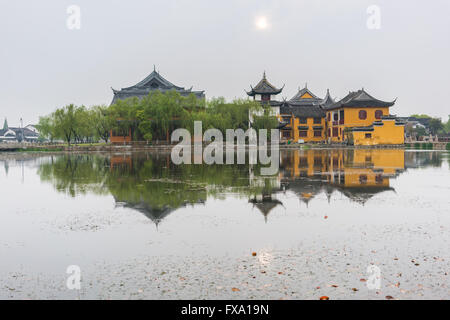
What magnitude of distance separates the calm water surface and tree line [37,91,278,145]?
4119 centimetres

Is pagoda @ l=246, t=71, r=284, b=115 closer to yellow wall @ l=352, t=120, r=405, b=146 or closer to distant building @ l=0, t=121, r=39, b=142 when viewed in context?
yellow wall @ l=352, t=120, r=405, b=146

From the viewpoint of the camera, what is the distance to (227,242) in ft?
24.9

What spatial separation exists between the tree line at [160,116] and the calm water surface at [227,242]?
135 feet

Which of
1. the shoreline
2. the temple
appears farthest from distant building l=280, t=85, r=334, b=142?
the shoreline

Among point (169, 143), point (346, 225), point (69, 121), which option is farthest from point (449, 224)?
point (69, 121)

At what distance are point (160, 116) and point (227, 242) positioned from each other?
159ft

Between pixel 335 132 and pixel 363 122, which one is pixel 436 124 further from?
pixel 363 122

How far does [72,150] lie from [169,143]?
13.5m

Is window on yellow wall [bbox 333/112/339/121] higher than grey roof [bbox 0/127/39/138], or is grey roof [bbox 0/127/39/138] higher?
grey roof [bbox 0/127/39/138]

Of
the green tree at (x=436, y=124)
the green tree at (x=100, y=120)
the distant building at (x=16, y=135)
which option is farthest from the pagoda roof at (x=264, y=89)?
the distant building at (x=16, y=135)

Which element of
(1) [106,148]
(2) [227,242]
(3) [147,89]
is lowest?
(2) [227,242]

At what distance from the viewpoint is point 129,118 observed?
184ft

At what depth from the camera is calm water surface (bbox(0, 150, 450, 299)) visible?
5.38 meters

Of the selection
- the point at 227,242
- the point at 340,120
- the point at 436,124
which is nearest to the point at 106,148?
the point at 340,120
